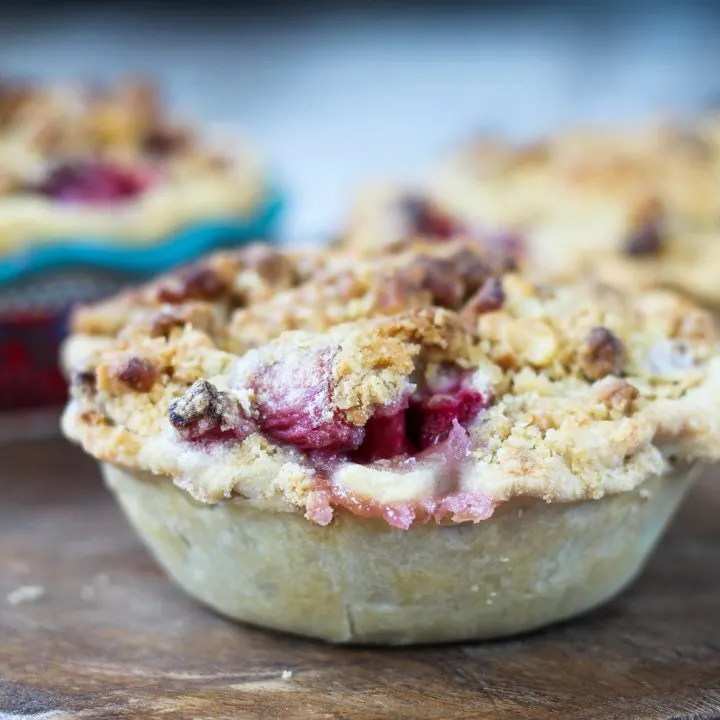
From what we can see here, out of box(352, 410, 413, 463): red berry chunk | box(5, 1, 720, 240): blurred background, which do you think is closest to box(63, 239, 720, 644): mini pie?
box(352, 410, 413, 463): red berry chunk

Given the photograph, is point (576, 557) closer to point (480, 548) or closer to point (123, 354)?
point (480, 548)

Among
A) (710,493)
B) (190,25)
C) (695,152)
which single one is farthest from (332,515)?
(190,25)

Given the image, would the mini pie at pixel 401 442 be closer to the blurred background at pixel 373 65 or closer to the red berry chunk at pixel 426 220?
the red berry chunk at pixel 426 220

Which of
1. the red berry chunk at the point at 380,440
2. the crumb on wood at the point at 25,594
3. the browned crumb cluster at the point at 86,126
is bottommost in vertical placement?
the crumb on wood at the point at 25,594

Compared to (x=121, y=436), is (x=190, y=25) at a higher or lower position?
higher

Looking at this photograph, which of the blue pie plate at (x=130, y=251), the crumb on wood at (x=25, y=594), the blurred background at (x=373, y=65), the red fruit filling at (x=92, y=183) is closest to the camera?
the crumb on wood at (x=25, y=594)

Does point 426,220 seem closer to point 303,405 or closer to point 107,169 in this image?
point 107,169

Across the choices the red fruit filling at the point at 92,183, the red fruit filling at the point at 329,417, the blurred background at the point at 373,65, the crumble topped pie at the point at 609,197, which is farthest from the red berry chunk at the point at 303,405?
the blurred background at the point at 373,65
